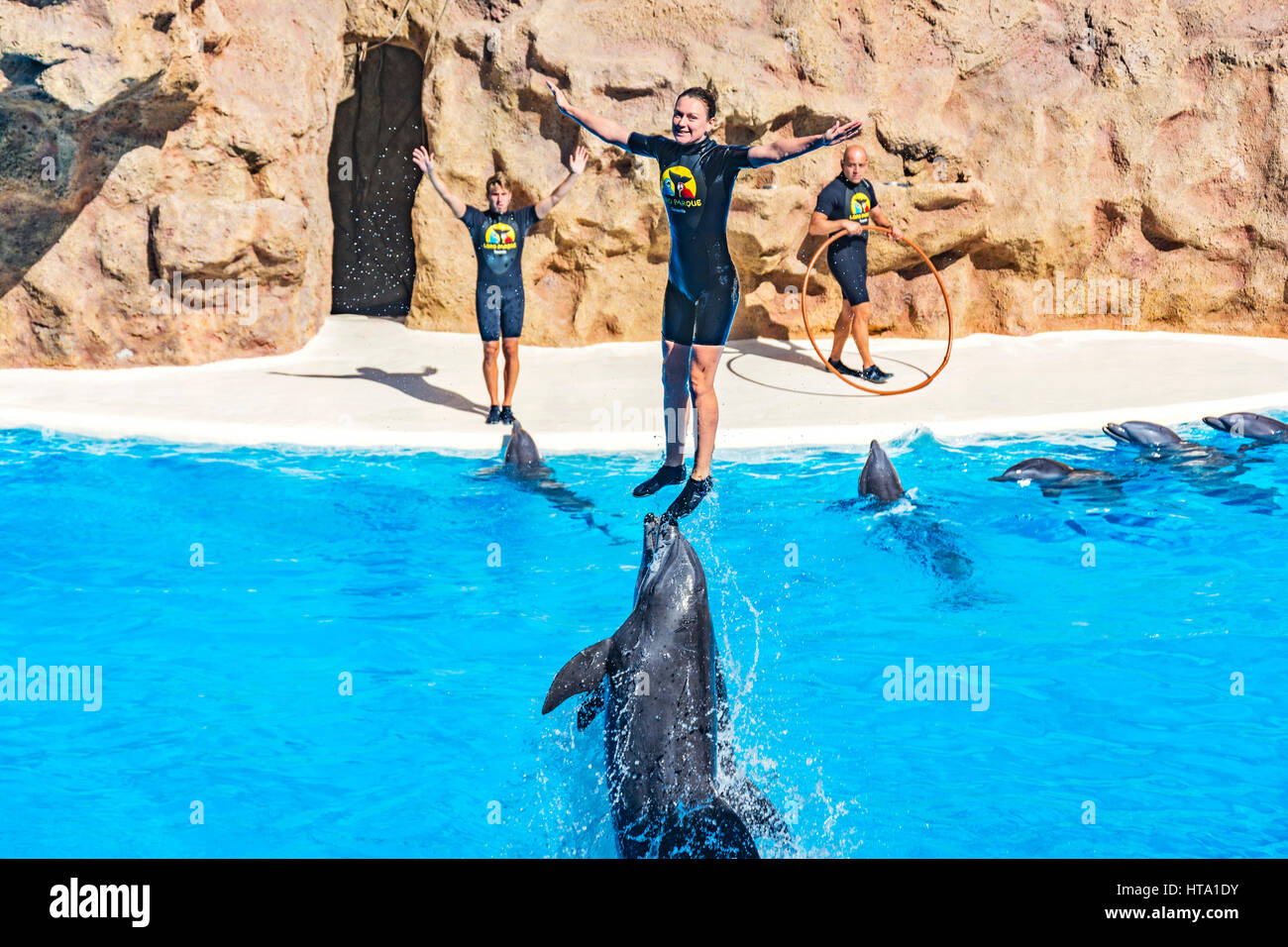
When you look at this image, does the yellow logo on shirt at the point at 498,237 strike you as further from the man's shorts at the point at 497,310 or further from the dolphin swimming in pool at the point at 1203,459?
the dolphin swimming in pool at the point at 1203,459

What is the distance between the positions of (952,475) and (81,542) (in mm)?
5521

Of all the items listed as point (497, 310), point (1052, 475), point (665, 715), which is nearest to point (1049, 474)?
point (1052, 475)

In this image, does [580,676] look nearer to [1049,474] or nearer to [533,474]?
[533,474]

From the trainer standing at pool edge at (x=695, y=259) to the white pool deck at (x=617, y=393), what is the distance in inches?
90.7

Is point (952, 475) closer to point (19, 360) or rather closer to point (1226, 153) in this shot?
point (1226, 153)

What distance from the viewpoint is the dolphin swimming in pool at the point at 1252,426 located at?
8.98m

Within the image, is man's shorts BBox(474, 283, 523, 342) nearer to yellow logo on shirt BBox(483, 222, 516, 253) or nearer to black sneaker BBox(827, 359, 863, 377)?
yellow logo on shirt BBox(483, 222, 516, 253)

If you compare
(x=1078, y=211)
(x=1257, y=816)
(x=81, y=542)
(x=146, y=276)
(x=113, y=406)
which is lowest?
(x=1257, y=816)

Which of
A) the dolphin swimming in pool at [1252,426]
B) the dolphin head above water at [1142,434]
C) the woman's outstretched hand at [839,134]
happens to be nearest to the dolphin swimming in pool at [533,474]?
the woman's outstretched hand at [839,134]

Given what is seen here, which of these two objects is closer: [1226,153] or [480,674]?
[480,674]

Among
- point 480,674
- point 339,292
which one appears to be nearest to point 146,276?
point 339,292

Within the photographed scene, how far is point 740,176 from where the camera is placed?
1215cm

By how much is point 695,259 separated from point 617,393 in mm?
4224

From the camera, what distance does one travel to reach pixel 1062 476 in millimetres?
8195
